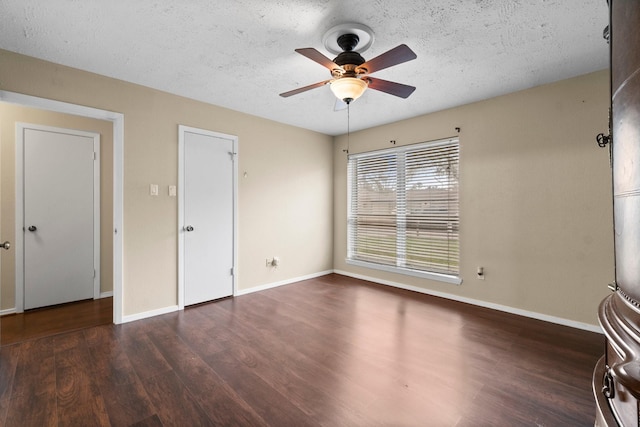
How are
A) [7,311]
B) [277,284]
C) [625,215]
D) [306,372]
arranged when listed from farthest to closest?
[277,284] → [7,311] → [306,372] → [625,215]

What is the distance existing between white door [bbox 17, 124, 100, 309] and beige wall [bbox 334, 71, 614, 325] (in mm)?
4750

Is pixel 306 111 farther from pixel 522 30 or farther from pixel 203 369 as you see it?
pixel 203 369

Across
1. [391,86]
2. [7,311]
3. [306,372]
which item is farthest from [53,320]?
[391,86]

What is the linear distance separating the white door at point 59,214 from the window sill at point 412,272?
155 inches

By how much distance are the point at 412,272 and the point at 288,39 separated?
3397mm

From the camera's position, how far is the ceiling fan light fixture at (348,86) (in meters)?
2.15

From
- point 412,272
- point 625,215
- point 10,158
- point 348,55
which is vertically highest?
point 348,55

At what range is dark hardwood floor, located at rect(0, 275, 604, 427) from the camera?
1.67 meters

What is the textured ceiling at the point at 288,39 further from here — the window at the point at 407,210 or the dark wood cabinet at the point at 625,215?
the dark wood cabinet at the point at 625,215

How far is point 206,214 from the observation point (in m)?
3.64

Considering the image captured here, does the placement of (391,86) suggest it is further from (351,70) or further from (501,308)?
(501,308)

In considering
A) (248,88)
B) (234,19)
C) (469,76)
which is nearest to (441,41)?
(469,76)

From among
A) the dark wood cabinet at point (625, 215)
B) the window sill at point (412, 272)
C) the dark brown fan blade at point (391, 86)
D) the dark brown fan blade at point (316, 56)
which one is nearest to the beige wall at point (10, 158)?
the dark brown fan blade at point (316, 56)

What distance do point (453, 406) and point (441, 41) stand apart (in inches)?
103
